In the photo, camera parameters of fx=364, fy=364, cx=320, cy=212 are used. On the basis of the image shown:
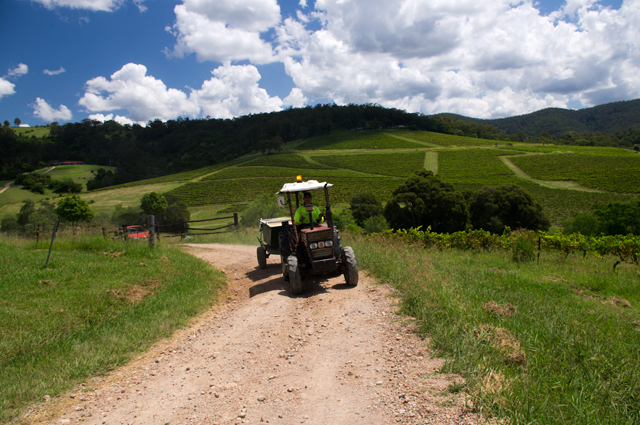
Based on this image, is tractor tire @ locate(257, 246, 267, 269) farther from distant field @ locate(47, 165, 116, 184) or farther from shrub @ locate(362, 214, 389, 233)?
distant field @ locate(47, 165, 116, 184)

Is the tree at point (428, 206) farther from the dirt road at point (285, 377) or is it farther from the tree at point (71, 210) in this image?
the dirt road at point (285, 377)

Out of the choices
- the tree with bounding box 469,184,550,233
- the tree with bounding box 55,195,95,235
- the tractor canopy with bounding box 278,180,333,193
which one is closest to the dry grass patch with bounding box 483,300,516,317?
the tractor canopy with bounding box 278,180,333,193

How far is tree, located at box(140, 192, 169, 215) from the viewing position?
149 ft

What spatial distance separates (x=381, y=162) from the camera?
287ft

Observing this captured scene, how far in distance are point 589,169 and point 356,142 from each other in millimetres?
59364

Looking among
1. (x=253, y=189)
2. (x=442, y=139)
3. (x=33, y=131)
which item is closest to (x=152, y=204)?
(x=253, y=189)

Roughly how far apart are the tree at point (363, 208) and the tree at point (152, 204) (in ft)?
79.3

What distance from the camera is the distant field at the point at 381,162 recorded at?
79812mm

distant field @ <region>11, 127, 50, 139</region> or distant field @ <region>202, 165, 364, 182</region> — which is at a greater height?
distant field @ <region>11, 127, 50, 139</region>

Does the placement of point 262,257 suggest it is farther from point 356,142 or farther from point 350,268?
point 356,142

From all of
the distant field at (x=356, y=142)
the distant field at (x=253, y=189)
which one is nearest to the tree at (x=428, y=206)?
the distant field at (x=253, y=189)

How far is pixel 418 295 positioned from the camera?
572cm

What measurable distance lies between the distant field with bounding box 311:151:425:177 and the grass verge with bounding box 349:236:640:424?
229 ft

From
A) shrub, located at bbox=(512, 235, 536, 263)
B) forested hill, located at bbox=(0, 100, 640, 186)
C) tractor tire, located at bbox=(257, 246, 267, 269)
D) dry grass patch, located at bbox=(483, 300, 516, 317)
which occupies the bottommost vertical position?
shrub, located at bbox=(512, 235, 536, 263)
